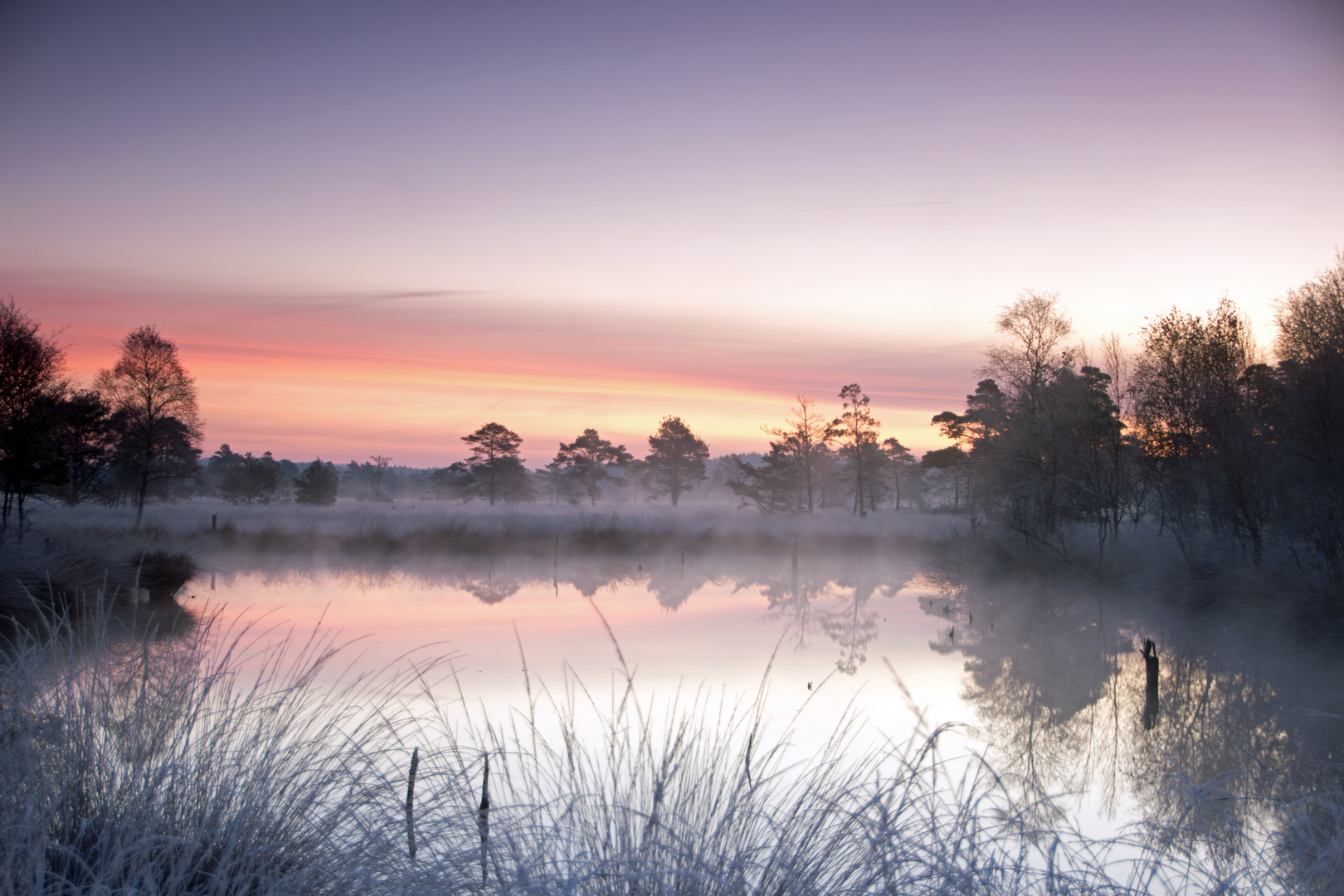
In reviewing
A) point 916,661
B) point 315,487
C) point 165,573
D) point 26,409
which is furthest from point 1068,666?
point 315,487

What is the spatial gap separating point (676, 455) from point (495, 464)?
40.0 ft

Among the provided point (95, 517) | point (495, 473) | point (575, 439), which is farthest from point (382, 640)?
point (575, 439)

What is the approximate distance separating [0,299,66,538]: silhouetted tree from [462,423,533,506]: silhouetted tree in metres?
34.5

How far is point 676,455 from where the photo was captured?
2119 inches

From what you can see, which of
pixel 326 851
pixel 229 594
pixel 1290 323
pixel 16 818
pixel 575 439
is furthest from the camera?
pixel 575 439

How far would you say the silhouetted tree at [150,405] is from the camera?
84.2ft

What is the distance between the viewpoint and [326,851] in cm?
283

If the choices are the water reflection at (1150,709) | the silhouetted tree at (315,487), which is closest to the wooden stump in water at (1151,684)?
the water reflection at (1150,709)

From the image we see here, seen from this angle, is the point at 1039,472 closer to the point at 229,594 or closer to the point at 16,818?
the point at 229,594

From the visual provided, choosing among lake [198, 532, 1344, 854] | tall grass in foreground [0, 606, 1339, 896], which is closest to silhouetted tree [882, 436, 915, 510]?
lake [198, 532, 1344, 854]

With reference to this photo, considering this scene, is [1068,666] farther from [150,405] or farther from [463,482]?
[463,482]

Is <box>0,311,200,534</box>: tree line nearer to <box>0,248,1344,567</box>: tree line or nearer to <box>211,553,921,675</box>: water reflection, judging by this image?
<box>0,248,1344,567</box>: tree line

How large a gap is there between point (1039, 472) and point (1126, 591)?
3.86 metres

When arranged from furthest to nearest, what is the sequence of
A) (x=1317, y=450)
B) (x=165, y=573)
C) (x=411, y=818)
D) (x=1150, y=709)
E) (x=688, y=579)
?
1. (x=688, y=579)
2. (x=165, y=573)
3. (x=1317, y=450)
4. (x=1150, y=709)
5. (x=411, y=818)
